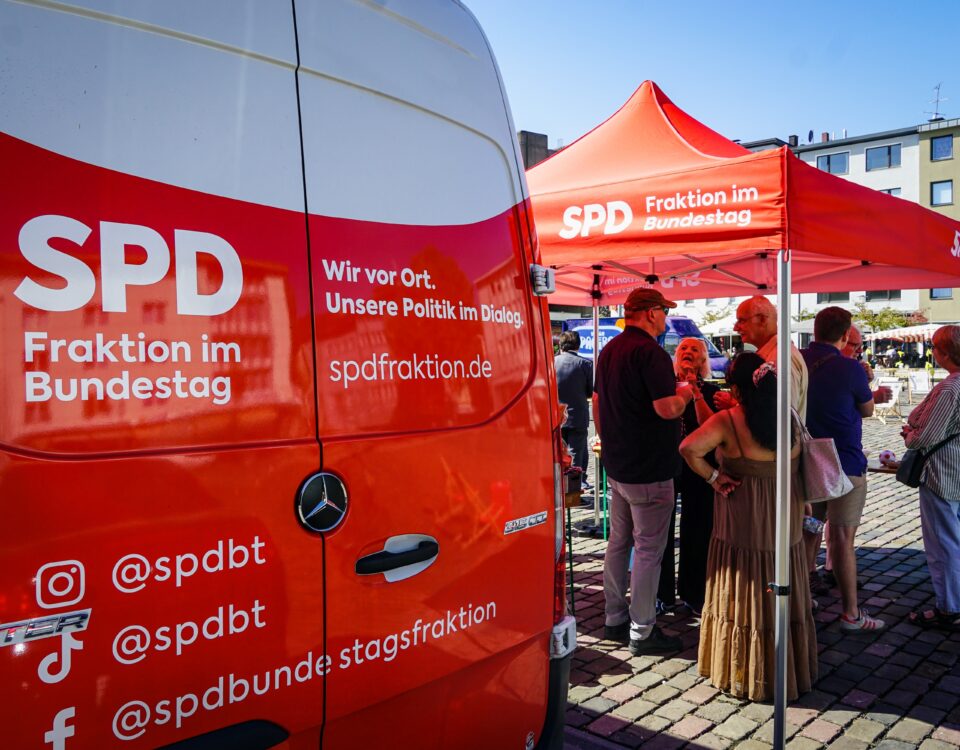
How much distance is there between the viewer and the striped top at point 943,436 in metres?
4.36

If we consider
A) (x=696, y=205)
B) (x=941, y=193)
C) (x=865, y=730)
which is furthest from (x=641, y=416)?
(x=941, y=193)

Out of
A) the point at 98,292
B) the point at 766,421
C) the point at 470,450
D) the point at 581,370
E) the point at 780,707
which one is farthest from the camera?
the point at 581,370

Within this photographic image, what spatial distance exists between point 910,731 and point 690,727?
0.99 metres

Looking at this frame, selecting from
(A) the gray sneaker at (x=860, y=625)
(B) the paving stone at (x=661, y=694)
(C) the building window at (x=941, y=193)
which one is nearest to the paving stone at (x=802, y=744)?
(B) the paving stone at (x=661, y=694)

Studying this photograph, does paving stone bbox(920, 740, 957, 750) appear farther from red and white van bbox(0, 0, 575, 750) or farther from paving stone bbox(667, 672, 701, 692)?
red and white van bbox(0, 0, 575, 750)

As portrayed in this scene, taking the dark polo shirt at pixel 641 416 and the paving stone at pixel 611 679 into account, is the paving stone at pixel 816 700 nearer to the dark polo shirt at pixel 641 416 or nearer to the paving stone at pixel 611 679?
the paving stone at pixel 611 679

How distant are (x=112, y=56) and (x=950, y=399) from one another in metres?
4.66

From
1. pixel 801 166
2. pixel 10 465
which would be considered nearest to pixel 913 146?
pixel 801 166

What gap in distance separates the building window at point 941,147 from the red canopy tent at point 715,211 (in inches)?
2025

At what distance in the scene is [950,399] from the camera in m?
4.36

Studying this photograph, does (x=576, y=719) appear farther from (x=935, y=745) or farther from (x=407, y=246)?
(x=407, y=246)

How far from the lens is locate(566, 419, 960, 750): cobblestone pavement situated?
10.8ft

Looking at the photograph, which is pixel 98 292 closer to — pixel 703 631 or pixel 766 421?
pixel 766 421

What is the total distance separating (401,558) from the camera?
1.79 m
